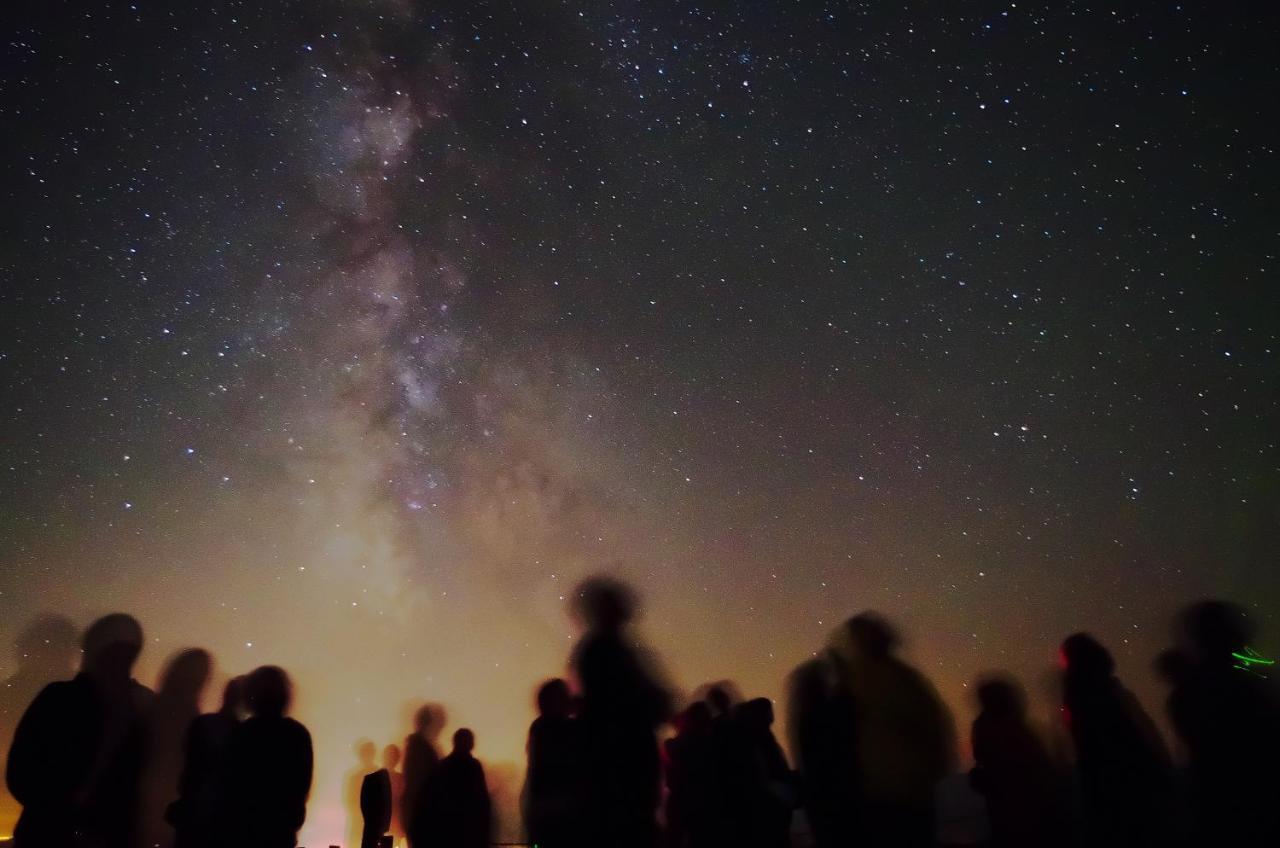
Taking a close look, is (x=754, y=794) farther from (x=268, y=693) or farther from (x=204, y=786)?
(x=204, y=786)

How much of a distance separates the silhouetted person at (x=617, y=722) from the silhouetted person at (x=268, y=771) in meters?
1.53

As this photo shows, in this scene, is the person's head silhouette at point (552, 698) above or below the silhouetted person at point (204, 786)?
above

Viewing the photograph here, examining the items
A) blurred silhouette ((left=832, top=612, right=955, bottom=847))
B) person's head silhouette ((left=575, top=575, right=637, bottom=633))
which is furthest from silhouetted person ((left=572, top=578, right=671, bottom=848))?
blurred silhouette ((left=832, top=612, right=955, bottom=847))

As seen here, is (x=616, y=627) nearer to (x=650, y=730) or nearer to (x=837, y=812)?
(x=650, y=730)

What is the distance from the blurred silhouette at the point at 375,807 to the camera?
587 cm

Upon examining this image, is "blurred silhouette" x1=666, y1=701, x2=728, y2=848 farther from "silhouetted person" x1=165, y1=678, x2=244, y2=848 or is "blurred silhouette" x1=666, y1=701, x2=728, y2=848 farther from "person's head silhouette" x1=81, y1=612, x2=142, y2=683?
"person's head silhouette" x1=81, y1=612, x2=142, y2=683

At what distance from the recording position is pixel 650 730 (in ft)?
11.2

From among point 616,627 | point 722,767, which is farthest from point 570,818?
point 722,767

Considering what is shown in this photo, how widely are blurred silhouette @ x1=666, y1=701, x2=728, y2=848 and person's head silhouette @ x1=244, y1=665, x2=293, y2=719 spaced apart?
2.42m

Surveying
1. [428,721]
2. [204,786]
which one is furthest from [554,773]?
[428,721]

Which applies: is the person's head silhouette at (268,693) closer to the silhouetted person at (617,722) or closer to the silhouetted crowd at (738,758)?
the silhouetted crowd at (738,758)

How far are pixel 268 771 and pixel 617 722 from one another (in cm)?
178

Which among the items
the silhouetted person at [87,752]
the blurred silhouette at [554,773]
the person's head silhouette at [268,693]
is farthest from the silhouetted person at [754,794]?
the silhouetted person at [87,752]

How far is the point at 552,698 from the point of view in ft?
13.7
